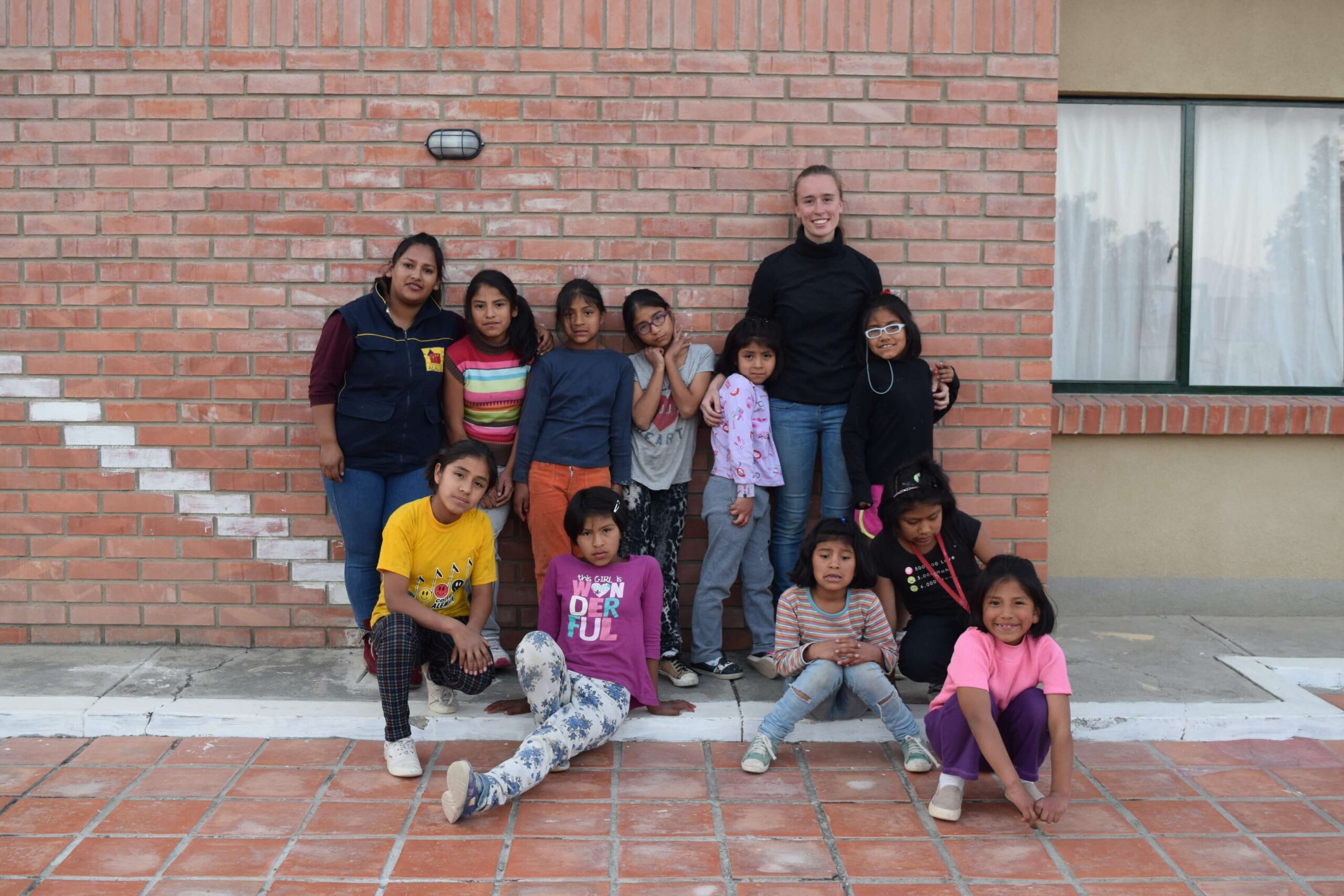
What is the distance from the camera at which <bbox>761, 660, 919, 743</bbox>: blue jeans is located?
13.5 feet

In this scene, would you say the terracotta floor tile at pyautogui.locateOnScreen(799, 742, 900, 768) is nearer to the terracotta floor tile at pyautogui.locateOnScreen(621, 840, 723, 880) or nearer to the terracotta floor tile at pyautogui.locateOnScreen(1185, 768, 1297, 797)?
the terracotta floor tile at pyautogui.locateOnScreen(621, 840, 723, 880)

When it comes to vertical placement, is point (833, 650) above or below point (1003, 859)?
above

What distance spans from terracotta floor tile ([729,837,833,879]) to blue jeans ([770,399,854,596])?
4.80ft

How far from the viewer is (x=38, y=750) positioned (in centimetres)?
415

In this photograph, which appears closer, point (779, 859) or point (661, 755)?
point (779, 859)

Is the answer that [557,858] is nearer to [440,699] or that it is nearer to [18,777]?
[440,699]

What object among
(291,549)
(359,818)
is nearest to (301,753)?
(359,818)

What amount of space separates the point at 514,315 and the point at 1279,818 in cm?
322

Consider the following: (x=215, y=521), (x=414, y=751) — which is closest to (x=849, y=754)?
(x=414, y=751)

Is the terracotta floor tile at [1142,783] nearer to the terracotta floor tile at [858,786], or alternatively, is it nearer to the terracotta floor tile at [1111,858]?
the terracotta floor tile at [1111,858]

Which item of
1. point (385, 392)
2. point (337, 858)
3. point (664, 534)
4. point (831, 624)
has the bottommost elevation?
point (337, 858)

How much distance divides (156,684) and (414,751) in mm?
1315

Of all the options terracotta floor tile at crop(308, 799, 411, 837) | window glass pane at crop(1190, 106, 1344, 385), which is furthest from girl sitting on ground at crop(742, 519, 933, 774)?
window glass pane at crop(1190, 106, 1344, 385)

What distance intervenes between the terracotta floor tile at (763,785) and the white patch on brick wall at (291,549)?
2086 mm
